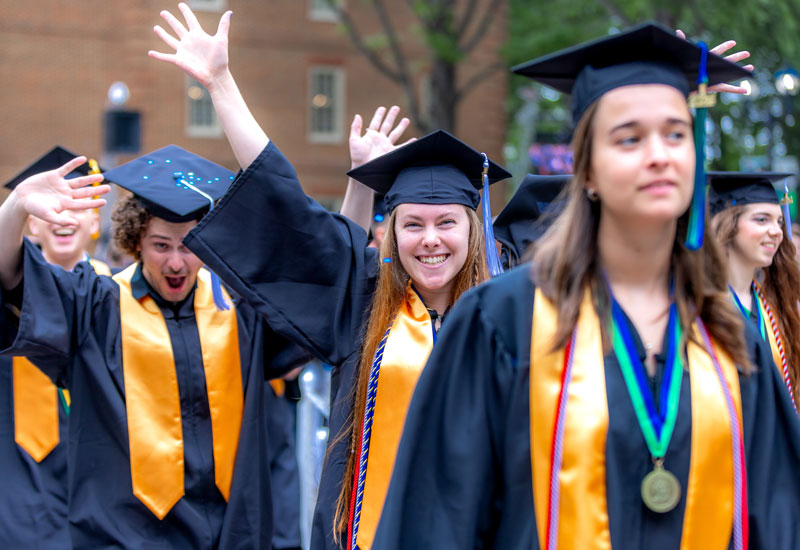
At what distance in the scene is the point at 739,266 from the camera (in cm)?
482

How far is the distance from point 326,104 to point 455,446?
21842 millimetres

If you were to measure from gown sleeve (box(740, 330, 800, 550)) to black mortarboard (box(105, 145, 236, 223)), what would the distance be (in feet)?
7.49

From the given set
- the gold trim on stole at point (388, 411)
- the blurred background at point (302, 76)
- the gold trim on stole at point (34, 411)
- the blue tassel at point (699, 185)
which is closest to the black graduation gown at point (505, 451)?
the blue tassel at point (699, 185)

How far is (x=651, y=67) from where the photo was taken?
2152 millimetres

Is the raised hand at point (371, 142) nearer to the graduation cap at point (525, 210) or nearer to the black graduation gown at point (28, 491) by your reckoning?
the graduation cap at point (525, 210)

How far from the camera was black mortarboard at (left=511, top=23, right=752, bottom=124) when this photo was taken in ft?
6.98

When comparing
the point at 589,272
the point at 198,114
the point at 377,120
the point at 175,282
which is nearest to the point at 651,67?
the point at 589,272

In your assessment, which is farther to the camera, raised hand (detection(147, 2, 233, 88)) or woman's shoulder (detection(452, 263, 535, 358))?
raised hand (detection(147, 2, 233, 88))

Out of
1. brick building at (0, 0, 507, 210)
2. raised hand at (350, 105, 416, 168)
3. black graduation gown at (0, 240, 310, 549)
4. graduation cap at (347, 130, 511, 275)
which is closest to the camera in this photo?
graduation cap at (347, 130, 511, 275)

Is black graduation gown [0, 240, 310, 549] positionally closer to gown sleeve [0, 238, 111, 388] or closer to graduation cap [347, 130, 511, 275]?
gown sleeve [0, 238, 111, 388]

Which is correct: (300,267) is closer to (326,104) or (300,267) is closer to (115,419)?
(115,419)

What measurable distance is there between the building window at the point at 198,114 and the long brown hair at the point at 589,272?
66.9 ft

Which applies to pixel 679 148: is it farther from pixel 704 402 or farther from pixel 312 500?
pixel 312 500

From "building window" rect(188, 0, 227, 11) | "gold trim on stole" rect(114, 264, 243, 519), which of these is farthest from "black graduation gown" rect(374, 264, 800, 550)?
"building window" rect(188, 0, 227, 11)
